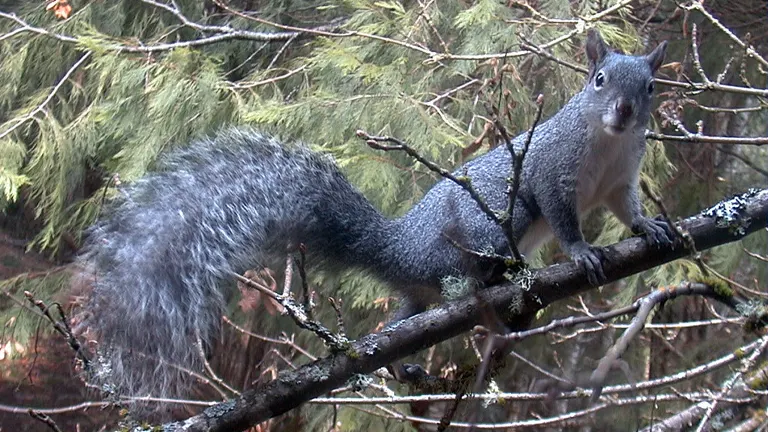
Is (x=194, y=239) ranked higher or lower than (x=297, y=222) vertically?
higher

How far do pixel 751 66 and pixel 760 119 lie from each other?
39 centimetres

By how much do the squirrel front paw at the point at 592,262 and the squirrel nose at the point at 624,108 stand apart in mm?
301

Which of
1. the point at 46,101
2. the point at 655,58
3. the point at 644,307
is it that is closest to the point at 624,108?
the point at 655,58

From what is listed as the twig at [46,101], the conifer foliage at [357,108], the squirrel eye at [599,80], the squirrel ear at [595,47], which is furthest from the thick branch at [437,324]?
the twig at [46,101]

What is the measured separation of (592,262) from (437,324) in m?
0.37

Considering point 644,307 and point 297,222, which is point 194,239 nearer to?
point 297,222

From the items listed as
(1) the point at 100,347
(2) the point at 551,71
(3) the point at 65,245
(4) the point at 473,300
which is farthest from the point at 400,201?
(3) the point at 65,245

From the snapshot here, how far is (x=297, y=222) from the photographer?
170cm

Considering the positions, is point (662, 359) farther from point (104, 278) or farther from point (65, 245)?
point (65, 245)

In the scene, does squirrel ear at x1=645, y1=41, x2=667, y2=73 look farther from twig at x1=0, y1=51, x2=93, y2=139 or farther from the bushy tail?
twig at x1=0, y1=51, x2=93, y2=139

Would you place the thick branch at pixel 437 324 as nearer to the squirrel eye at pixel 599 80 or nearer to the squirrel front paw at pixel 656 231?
the squirrel front paw at pixel 656 231

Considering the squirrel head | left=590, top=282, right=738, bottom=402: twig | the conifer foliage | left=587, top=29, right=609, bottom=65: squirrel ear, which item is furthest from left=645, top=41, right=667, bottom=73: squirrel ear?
left=590, top=282, right=738, bottom=402: twig

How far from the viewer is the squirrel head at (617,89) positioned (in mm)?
1693

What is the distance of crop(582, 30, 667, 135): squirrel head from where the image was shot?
66.7 inches
